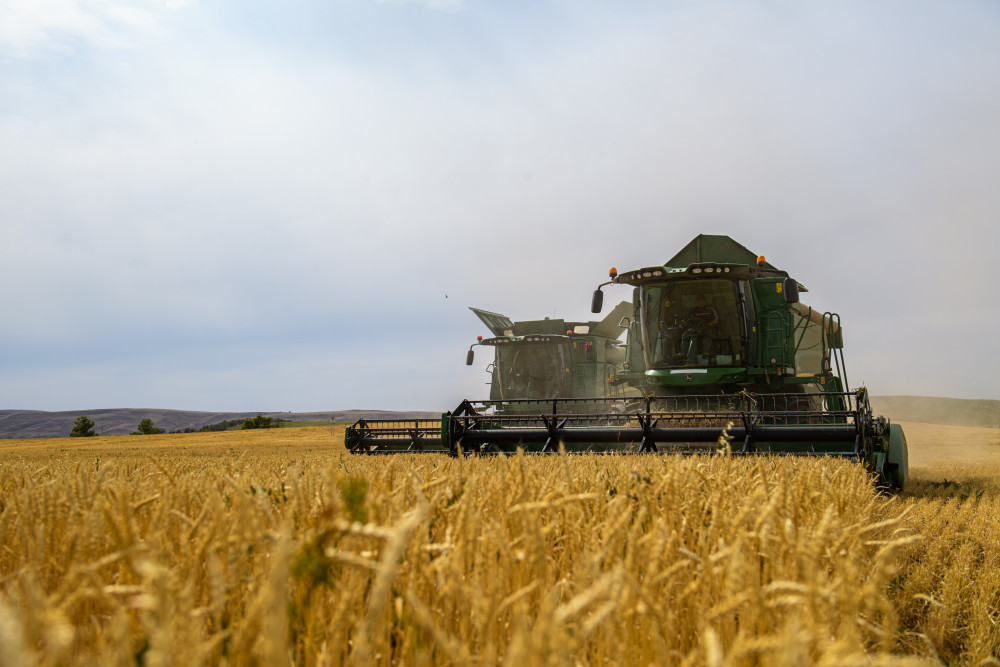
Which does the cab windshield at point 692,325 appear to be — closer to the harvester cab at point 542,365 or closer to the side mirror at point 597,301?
the side mirror at point 597,301

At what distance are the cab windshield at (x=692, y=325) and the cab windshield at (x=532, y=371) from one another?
25.1ft

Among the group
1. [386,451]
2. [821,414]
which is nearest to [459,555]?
[821,414]

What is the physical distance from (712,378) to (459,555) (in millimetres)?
8716

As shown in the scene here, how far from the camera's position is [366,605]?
161cm

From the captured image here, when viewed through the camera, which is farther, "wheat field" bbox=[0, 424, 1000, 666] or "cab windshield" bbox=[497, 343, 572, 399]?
"cab windshield" bbox=[497, 343, 572, 399]

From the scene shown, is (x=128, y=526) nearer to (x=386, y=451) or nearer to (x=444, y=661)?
(x=444, y=661)

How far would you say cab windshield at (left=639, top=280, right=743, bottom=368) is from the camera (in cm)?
980

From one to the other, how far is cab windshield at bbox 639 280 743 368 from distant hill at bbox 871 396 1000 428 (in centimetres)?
4510

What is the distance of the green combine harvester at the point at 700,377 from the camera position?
8.46m

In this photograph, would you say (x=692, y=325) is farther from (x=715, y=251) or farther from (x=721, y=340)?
(x=715, y=251)

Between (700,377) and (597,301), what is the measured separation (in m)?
1.78

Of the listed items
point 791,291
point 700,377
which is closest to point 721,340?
point 700,377

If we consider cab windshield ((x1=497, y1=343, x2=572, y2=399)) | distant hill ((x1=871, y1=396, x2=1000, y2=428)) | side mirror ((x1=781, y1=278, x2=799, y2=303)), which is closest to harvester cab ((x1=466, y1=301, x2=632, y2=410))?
cab windshield ((x1=497, y1=343, x2=572, y2=399))

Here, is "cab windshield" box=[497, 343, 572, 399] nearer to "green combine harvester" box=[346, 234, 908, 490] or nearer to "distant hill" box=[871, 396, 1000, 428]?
"green combine harvester" box=[346, 234, 908, 490]
